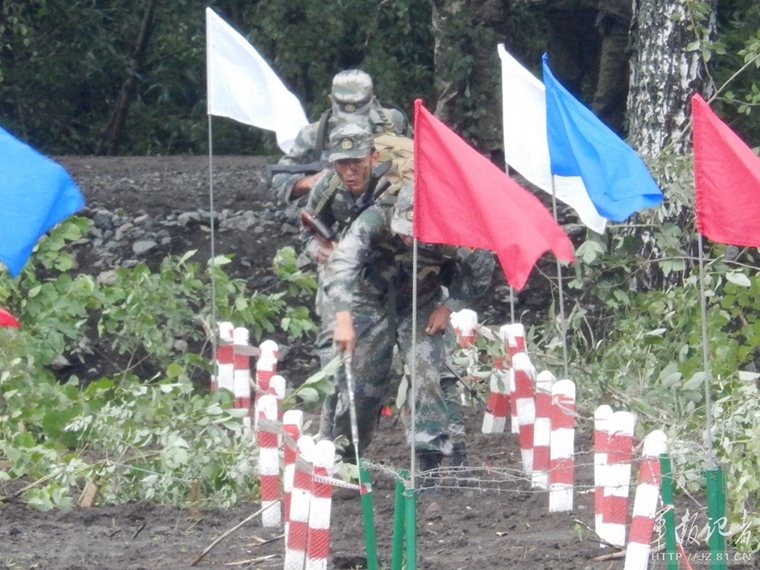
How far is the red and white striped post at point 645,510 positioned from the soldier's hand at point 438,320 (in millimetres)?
2036

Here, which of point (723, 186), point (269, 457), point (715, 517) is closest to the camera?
point (715, 517)

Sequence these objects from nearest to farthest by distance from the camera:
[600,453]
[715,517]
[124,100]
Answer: [715,517] → [600,453] → [124,100]

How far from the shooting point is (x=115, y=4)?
69.3ft

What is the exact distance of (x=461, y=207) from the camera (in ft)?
17.9

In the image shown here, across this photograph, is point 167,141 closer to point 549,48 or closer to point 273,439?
point 549,48

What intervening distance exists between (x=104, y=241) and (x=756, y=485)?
7793 mm

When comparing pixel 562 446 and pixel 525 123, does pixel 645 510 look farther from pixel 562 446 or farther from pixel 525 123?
pixel 525 123

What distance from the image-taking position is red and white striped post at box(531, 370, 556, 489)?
6828 mm

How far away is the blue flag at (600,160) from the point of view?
24.5ft

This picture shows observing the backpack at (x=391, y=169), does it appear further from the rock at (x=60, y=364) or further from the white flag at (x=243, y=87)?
the rock at (x=60, y=364)

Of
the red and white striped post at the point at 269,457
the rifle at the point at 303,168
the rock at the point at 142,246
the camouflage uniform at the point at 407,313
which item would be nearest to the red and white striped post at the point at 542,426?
the camouflage uniform at the point at 407,313

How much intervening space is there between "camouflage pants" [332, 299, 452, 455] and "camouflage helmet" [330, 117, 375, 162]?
744 mm

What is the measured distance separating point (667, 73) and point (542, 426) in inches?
156

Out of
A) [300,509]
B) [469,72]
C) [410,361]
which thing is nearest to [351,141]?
[410,361]
